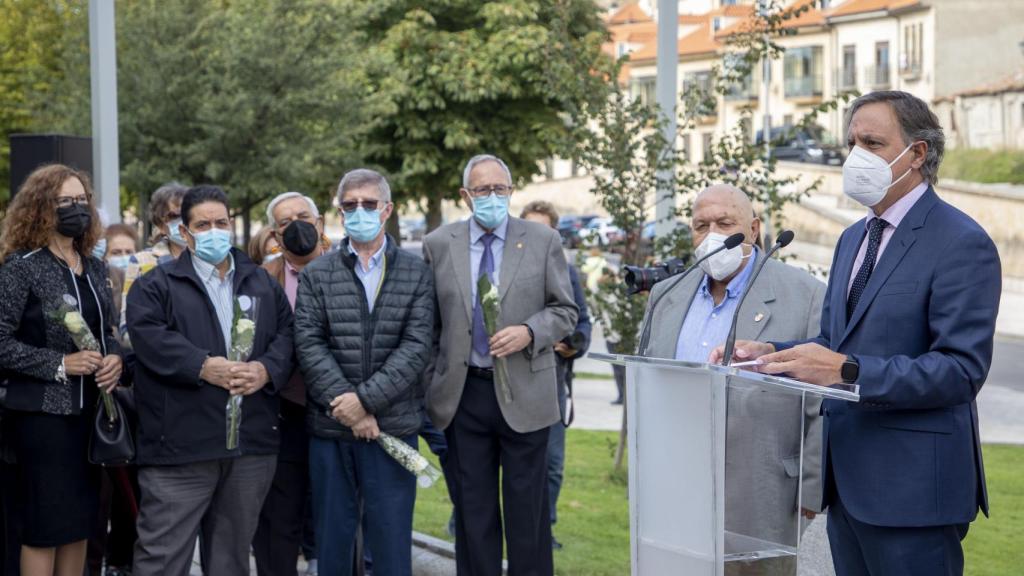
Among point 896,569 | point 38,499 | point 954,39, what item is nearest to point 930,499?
point 896,569

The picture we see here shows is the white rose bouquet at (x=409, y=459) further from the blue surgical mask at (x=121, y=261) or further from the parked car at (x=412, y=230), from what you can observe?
the parked car at (x=412, y=230)

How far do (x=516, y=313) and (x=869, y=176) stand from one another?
9.78 ft

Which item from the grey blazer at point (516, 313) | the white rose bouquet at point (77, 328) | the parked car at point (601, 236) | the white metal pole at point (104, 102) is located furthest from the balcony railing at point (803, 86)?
the white rose bouquet at point (77, 328)

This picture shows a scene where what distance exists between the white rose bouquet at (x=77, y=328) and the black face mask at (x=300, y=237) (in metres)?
1.35

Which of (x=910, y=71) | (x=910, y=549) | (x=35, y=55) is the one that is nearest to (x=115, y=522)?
(x=910, y=549)

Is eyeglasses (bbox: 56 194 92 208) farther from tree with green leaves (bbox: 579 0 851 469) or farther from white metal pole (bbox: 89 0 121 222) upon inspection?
white metal pole (bbox: 89 0 121 222)

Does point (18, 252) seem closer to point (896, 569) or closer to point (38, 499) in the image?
point (38, 499)

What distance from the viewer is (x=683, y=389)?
3.90 m

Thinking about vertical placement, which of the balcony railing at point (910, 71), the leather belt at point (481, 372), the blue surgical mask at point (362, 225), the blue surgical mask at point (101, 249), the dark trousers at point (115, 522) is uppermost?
the balcony railing at point (910, 71)

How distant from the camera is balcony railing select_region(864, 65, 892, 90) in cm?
7006

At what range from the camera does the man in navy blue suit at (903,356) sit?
3629mm

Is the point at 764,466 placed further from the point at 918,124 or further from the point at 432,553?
the point at 432,553

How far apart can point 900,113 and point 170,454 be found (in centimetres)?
381

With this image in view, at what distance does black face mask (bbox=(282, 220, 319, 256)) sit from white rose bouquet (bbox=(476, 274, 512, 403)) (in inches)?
47.5
